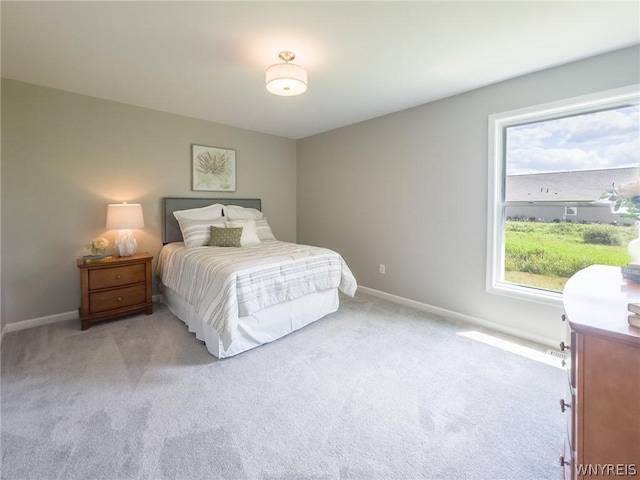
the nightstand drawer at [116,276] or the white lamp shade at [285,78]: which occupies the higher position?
the white lamp shade at [285,78]

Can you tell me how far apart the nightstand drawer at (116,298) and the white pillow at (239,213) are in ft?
4.33

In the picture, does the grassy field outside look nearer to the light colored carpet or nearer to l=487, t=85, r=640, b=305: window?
l=487, t=85, r=640, b=305: window

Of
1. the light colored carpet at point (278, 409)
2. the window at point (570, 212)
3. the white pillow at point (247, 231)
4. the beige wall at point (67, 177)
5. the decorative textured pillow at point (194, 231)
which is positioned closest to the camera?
the light colored carpet at point (278, 409)

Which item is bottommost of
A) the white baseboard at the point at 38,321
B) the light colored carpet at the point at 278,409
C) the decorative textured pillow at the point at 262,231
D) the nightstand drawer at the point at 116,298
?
the light colored carpet at the point at 278,409

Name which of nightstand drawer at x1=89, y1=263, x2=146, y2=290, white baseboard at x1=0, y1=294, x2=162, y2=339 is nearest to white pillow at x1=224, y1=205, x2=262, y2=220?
nightstand drawer at x1=89, y1=263, x2=146, y2=290

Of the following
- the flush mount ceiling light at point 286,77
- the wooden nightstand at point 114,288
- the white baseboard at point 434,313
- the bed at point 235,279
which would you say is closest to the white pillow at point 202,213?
the bed at point 235,279

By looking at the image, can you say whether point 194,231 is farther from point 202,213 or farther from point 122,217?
point 122,217

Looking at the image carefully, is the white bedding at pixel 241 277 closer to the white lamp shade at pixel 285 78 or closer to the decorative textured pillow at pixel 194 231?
the decorative textured pillow at pixel 194 231

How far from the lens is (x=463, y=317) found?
3004mm

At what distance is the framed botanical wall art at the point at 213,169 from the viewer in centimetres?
379

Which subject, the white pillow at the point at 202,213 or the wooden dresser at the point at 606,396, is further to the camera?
the white pillow at the point at 202,213

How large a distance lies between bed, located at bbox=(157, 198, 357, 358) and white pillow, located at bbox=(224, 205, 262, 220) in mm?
17

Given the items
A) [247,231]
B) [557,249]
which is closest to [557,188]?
[557,249]

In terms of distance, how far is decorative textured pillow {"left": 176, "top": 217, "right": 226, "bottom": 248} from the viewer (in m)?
3.28
